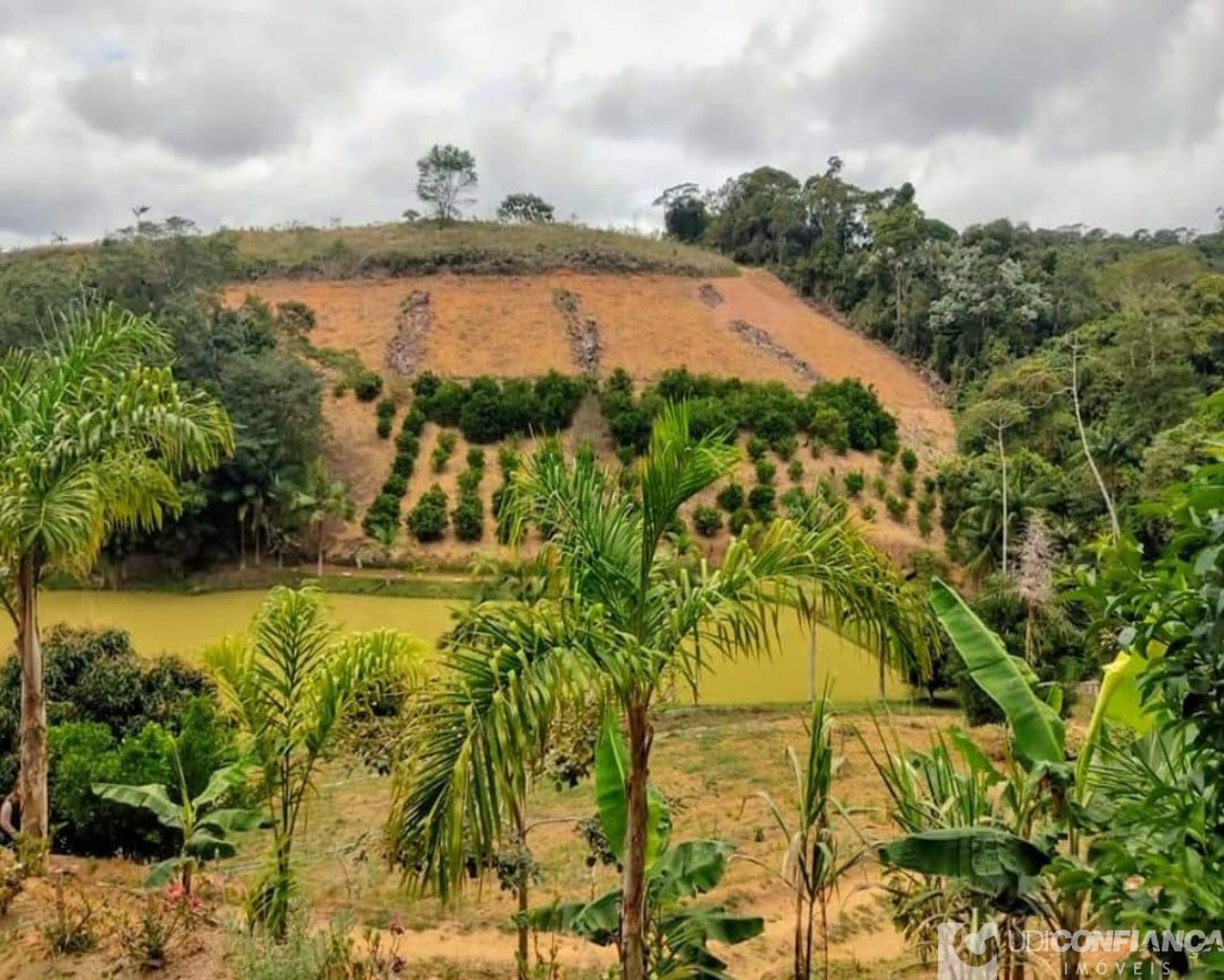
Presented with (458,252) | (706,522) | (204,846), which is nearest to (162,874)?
(204,846)

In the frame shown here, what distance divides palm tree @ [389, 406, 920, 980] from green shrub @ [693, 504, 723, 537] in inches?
881

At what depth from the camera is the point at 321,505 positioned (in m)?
25.4

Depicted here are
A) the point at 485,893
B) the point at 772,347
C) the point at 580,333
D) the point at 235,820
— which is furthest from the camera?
the point at 772,347

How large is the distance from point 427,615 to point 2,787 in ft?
43.8

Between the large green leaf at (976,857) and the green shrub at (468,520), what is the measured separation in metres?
24.2

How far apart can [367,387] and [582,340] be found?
1011 centimetres

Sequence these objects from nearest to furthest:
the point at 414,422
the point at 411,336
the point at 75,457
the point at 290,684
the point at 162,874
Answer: the point at 290,684, the point at 75,457, the point at 162,874, the point at 414,422, the point at 411,336

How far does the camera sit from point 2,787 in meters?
7.98

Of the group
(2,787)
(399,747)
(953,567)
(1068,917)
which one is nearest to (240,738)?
(2,787)

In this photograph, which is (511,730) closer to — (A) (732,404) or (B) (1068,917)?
→ (B) (1068,917)

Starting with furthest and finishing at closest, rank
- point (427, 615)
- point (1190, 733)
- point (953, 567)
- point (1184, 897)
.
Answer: point (953, 567) < point (427, 615) < point (1190, 733) < point (1184, 897)

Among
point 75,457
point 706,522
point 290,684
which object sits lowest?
point 290,684

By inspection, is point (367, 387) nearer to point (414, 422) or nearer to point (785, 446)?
point (414, 422)

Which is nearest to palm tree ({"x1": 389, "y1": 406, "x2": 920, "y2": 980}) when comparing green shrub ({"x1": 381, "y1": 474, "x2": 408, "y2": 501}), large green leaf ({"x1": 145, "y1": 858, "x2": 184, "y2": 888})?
large green leaf ({"x1": 145, "y1": 858, "x2": 184, "y2": 888})
